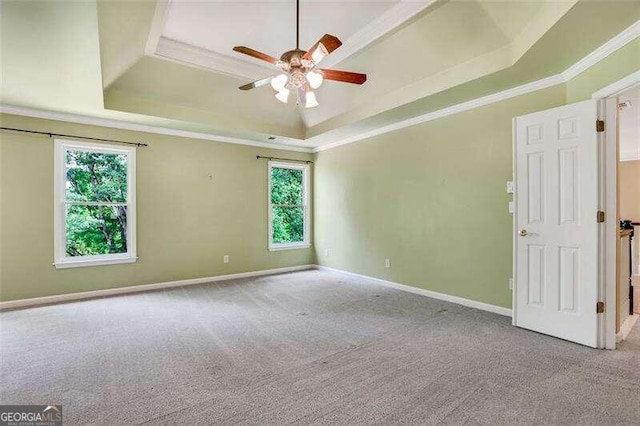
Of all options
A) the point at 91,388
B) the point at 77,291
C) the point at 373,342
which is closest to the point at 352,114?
the point at 373,342

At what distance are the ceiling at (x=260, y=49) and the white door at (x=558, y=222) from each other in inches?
25.3

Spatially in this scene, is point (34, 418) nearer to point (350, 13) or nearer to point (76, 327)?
point (76, 327)

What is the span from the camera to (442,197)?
14.1 ft

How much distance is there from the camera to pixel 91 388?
216cm

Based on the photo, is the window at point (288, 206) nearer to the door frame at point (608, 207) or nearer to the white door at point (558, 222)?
the white door at point (558, 222)

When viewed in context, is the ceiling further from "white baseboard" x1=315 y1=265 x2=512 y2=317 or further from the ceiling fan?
"white baseboard" x1=315 y1=265 x2=512 y2=317

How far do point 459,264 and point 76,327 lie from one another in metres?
4.45

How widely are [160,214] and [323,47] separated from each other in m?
3.91

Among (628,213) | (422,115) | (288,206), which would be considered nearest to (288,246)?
(288,206)

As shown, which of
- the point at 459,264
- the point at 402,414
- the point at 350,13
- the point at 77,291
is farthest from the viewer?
the point at 77,291

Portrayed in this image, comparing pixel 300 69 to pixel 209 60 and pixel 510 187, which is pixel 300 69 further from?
pixel 510 187

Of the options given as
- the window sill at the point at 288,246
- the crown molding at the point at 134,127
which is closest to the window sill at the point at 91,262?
the crown molding at the point at 134,127

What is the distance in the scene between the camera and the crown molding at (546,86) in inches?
94.9

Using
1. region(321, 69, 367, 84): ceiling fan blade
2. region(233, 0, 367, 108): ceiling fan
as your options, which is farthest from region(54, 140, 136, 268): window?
region(321, 69, 367, 84): ceiling fan blade
